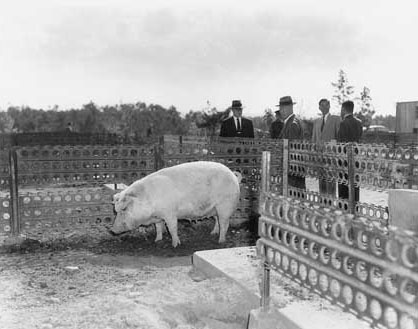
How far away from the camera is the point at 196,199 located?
7.07 meters

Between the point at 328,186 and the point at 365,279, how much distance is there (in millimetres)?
5213

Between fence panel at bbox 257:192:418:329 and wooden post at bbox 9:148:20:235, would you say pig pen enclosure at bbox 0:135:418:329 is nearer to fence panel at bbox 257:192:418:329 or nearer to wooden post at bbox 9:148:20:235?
wooden post at bbox 9:148:20:235

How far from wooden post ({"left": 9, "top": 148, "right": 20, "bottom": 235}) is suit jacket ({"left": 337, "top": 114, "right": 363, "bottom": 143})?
15.5 ft

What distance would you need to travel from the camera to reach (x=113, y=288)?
16.9 feet

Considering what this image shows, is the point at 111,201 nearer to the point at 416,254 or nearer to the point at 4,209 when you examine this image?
the point at 4,209

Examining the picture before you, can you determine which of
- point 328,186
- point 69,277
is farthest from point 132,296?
point 328,186

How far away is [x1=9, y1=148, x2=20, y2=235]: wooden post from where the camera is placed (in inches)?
284

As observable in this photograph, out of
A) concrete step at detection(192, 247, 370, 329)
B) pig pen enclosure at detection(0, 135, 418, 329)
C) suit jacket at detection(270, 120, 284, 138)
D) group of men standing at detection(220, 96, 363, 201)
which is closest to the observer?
concrete step at detection(192, 247, 370, 329)

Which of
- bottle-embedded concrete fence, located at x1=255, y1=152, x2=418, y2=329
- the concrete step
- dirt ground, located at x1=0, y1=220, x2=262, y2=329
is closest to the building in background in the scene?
dirt ground, located at x1=0, y1=220, x2=262, y2=329

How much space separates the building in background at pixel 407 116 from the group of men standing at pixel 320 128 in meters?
25.1

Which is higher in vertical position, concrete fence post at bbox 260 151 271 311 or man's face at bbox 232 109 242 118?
man's face at bbox 232 109 242 118

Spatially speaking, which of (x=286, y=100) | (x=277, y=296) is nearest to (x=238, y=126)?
(x=286, y=100)

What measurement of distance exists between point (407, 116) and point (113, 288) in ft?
104

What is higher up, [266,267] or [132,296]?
[266,267]
